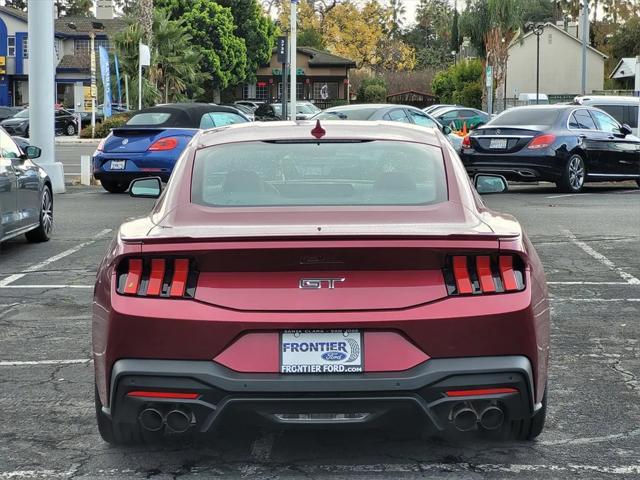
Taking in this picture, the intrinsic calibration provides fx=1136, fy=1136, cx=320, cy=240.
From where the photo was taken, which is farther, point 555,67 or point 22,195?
point 555,67

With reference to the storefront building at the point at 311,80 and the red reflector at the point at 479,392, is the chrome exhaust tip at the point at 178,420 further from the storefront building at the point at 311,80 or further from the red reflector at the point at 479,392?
the storefront building at the point at 311,80

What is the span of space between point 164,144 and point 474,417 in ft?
47.2

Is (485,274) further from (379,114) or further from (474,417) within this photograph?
(379,114)

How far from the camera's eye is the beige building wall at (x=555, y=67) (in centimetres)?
7806

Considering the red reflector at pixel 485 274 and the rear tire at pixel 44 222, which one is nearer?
the red reflector at pixel 485 274

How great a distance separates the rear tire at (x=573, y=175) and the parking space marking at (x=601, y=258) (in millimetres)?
5623

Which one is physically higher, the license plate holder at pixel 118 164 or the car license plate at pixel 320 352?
the license plate holder at pixel 118 164

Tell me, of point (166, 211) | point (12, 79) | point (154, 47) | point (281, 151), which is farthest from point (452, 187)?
point (12, 79)

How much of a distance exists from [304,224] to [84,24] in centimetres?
7707

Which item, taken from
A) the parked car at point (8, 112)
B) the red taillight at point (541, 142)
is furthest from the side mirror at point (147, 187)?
the parked car at point (8, 112)

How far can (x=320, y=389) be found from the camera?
13.8ft

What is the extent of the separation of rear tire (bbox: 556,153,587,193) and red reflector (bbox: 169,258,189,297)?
50.3 ft

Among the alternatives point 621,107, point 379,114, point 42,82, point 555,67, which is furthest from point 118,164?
point 555,67

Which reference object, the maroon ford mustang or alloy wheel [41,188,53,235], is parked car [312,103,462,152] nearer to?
alloy wheel [41,188,53,235]
